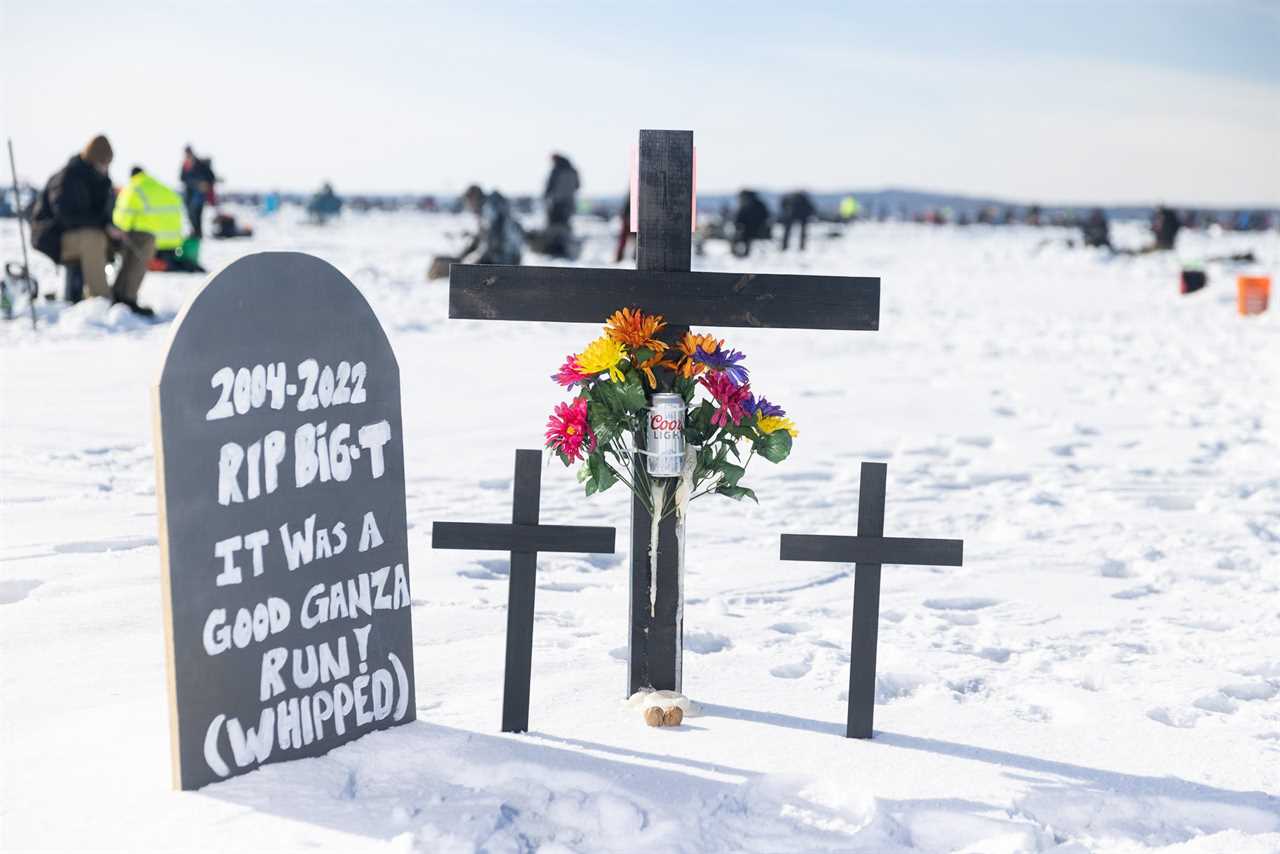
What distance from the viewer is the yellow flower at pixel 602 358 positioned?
3383 millimetres

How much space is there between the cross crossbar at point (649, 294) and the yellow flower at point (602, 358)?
4.6 inches

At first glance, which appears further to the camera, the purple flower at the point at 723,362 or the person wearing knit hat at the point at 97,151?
the person wearing knit hat at the point at 97,151

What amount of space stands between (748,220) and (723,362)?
21.7 metres

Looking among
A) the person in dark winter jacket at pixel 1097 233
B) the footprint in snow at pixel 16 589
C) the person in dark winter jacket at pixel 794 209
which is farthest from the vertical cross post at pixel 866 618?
the person in dark winter jacket at pixel 1097 233

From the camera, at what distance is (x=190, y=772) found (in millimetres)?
2904

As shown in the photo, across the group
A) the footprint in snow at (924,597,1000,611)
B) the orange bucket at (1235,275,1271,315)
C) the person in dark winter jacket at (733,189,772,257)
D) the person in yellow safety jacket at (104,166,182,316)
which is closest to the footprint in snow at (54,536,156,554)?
Answer: the footprint in snow at (924,597,1000,611)

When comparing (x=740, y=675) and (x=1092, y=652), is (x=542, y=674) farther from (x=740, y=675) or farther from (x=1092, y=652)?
(x=1092, y=652)

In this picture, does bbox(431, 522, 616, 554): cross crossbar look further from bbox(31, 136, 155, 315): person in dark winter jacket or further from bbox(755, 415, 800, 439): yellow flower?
bbox(31, 136, 155, 315): person in dark winter jacket

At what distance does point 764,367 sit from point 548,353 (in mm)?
2012

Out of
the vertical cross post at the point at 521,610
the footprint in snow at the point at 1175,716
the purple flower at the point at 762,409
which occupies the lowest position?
the footprint in snow at the point at 1175,716

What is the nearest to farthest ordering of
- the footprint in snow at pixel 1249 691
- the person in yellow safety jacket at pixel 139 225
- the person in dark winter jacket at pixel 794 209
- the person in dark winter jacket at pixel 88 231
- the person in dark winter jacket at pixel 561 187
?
the footprint in snow at pixel 1249 691 < the person in dark winter jacket at pixel 88 231 < the person in yellow safety jacket at pixel 139 225 < the person in dark winter jacket at pixel 561 187 < the person in dark winter jacket at pixel 794 209

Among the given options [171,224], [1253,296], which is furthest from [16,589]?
[1253,296]

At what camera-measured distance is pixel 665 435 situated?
3385mm

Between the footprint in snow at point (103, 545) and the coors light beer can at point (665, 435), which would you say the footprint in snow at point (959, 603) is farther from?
the footprint in snow at point (103, 545)
